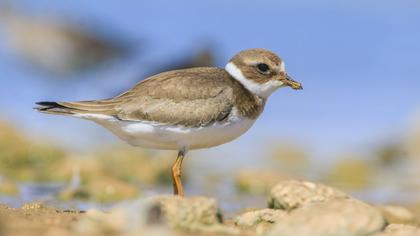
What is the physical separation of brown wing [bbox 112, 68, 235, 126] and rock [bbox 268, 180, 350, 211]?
33.4 inches

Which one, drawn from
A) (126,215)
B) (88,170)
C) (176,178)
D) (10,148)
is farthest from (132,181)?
(126,215)

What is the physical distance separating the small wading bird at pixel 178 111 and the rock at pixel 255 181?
2867mm

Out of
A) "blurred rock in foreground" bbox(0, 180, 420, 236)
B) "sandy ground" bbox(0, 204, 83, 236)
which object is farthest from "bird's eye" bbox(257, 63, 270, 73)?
"sandy ground" bbox(0, 204, 83, 236)

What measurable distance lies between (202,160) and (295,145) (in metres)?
1.96

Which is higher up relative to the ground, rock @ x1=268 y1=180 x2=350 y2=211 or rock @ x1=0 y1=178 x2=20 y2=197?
rock @ x1=0 y1=178 x2=20 y2=197

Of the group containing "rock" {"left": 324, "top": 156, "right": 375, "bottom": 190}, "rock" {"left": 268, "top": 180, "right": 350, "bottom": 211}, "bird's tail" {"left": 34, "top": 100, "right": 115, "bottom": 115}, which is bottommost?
"rock" {"left": 324, "top": 156, "right": 375, "bottom": 190}

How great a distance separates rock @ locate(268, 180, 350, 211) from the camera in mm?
7266

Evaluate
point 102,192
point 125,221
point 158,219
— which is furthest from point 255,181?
point 125,221

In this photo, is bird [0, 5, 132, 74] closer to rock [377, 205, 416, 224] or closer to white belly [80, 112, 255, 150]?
rock [377, 205, 416, 224]

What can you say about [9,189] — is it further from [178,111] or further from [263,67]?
[263,67]

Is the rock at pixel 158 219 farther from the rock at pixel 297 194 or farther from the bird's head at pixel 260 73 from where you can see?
the bird's head at pixel 260 73

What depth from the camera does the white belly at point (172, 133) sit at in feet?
23.7

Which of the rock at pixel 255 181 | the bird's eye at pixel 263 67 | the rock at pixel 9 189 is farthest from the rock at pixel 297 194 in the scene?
the rock at pixel 9 189

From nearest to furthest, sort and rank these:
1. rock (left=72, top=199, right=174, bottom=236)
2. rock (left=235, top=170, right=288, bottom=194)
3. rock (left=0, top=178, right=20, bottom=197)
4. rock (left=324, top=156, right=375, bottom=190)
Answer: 1. rock (left=72, top=199, right=174, bottom=236)
2. rock (left=0, top=178, right=20, bottom=197)
3. rock (left=235, top=170, right=288, bottom=194)
4. rock (left=324, top=156, right=375, bottom=190)
